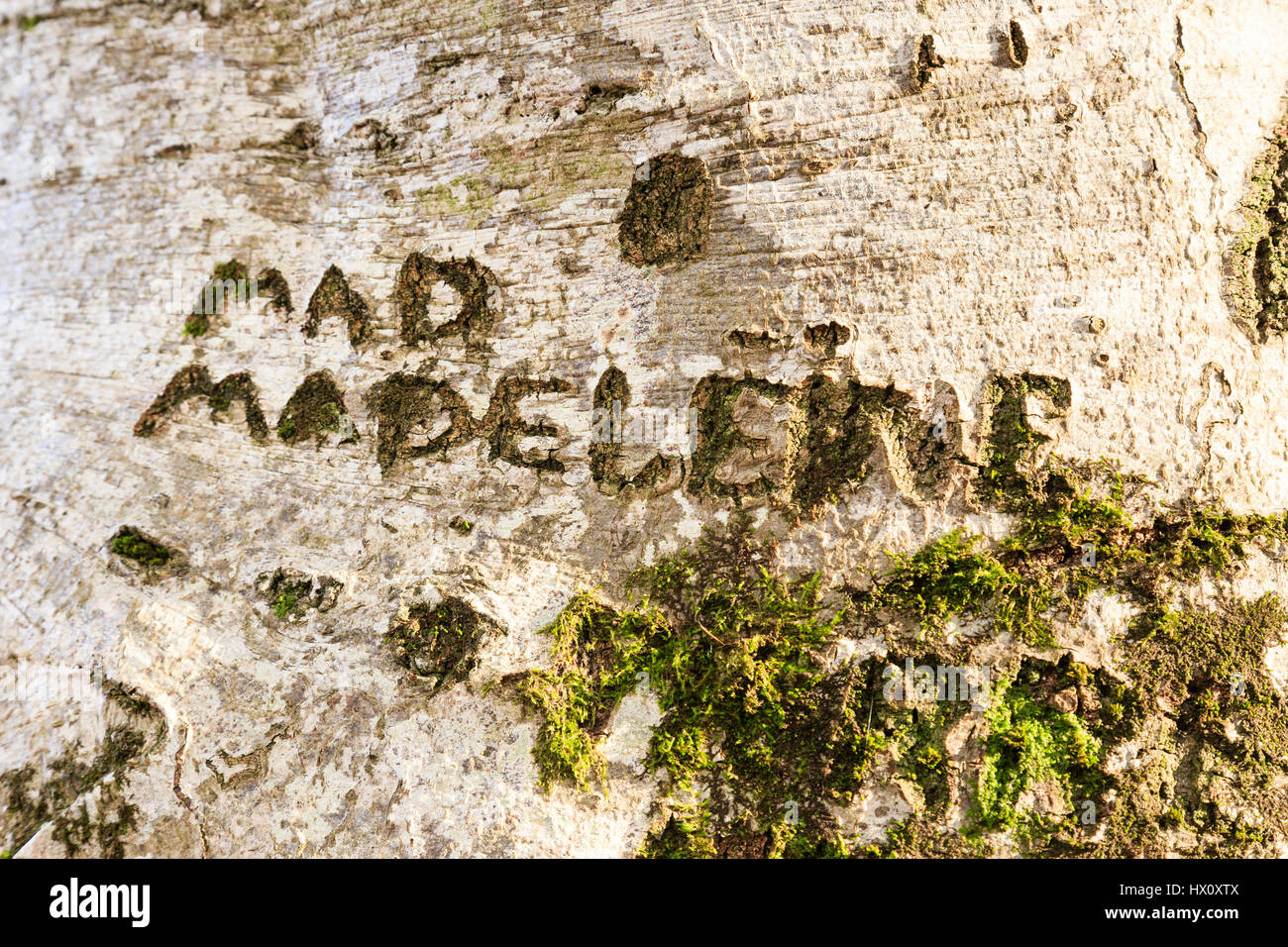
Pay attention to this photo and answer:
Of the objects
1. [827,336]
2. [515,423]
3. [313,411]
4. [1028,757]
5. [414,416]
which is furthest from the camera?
[313,411]

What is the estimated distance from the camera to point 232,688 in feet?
8.92

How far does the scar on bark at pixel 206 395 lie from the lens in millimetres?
3020

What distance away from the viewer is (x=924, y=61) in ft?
8.07

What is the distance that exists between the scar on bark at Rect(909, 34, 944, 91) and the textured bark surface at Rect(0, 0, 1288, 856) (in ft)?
0.05

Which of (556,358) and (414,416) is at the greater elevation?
(556,358)

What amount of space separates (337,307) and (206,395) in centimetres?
70

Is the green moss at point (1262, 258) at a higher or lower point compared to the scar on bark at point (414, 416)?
higher

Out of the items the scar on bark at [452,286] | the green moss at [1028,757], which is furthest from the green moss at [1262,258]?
the scar on bark at [452,286]

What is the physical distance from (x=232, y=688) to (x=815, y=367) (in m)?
2.38

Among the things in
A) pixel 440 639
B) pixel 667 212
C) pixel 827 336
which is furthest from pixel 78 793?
pixel 827 336

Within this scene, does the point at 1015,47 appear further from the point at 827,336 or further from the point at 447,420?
the point at 447,420

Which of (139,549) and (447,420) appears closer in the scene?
(447,420)

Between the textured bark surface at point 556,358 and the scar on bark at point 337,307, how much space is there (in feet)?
0.05

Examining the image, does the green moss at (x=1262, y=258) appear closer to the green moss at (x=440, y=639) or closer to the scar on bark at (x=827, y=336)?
the scar on bark at (x=827, y=336)
